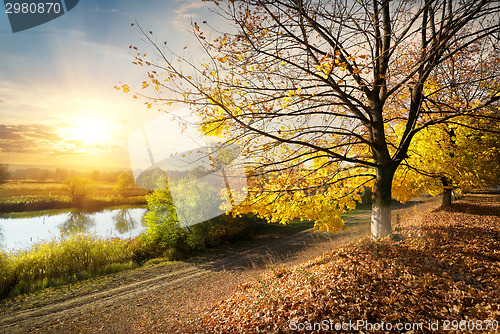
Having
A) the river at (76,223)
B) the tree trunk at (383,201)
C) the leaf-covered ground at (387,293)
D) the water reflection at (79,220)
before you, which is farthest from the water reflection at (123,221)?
the tree trunk at (383,201)

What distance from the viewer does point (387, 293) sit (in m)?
4.18

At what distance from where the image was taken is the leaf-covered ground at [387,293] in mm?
3613

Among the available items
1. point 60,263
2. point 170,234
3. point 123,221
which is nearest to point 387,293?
point 170,234

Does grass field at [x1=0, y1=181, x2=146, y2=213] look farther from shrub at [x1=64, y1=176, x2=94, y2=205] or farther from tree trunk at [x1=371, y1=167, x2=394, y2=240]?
tree trunk at [x1=371, y1=167, x2=394, y2=240]

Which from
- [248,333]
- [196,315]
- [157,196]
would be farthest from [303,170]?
[157,196]

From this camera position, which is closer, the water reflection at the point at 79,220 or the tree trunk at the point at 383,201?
the tree trunk at the point at 383,201

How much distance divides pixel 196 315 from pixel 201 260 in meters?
8.36

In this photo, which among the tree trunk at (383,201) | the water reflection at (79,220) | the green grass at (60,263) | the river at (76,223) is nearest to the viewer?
the tree trunk at (383,201)

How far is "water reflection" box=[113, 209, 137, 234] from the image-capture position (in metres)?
24.1

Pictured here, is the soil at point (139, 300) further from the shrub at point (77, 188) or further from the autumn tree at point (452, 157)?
the shrub at point (77, 188)

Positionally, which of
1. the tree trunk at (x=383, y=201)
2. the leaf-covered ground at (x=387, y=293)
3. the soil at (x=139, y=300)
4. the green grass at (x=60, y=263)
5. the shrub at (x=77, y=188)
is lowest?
the soil at (x=139, y=300)

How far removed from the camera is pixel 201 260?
1411 cm

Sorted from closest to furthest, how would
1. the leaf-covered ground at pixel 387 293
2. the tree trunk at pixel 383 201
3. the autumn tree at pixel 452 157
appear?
the leaf-covered ground at pixel 387 293
the tree trunk at pixel 383 201
the autumn tree at pixel 452 157

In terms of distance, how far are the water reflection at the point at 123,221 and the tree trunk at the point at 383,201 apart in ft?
75.5
